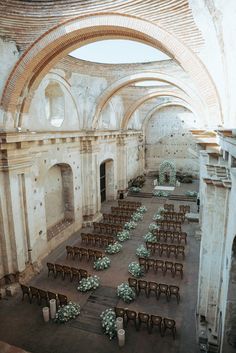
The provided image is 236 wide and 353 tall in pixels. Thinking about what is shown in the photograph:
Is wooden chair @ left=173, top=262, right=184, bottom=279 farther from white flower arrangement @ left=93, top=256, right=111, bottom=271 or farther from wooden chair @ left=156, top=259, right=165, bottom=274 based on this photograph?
white flower arrangement @ left=93, top=256, right=111, bottom=271

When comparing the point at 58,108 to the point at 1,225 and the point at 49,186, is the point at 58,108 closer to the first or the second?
the point at 49,186

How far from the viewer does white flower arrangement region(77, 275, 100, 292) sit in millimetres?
8844

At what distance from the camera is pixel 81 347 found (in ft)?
21.8

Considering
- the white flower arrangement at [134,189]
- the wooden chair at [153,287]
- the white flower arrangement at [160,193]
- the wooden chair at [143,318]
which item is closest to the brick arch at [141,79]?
the wooden chair at [153,287]

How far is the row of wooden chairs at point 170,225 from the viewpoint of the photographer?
14.2 meters

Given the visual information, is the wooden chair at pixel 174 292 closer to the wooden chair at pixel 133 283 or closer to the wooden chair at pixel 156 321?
the wooden chair at pixel 133 283

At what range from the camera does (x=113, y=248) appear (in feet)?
38.1

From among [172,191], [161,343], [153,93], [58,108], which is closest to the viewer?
[161,343]

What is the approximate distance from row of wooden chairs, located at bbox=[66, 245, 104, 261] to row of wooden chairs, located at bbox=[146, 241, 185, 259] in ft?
7.99

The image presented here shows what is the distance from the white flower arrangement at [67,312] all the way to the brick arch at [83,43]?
248 inches

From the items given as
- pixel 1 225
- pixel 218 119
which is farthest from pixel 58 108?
pixel 218 119

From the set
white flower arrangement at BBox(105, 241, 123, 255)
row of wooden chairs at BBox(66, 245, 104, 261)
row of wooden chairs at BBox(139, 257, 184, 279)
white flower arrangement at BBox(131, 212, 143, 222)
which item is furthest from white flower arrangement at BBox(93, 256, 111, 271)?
white flower arrangement at BBox(131, 212, 143, 222)

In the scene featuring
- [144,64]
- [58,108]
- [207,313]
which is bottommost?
[207,313]

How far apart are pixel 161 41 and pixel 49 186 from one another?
8.71 metres
